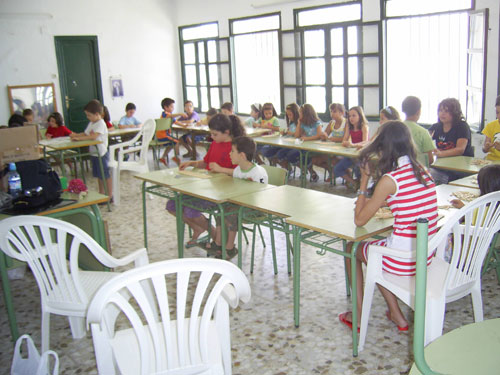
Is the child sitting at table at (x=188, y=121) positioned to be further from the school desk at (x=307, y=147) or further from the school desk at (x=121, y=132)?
the school desk at (x=307, y=147)

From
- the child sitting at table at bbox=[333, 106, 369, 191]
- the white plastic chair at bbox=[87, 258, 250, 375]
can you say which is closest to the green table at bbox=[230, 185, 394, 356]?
the white plastic chair at bbox=[87, 258, 250, 375]

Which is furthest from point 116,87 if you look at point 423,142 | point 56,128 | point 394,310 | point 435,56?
point 394,310

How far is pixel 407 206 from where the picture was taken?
2494mm

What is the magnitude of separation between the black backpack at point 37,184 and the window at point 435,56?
4659mm

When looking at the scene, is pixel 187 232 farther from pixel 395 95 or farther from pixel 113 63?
pixel 113 63

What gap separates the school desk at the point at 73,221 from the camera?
2938mm

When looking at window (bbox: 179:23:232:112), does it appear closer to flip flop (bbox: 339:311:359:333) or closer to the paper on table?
the paper on table

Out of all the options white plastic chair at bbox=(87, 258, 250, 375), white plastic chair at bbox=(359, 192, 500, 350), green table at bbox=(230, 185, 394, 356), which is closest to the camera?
white plastic chair at bbox=(87, 258, 250, 375)

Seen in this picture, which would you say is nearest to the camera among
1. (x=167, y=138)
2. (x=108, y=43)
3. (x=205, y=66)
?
(x=167, y=138)

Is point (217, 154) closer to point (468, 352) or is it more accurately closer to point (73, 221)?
point (73, 221)

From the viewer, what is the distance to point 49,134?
754 cm

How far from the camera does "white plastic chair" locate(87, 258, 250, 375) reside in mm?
1673

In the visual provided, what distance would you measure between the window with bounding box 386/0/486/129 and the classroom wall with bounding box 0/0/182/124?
17.8 feet

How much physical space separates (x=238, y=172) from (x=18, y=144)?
175 cm
